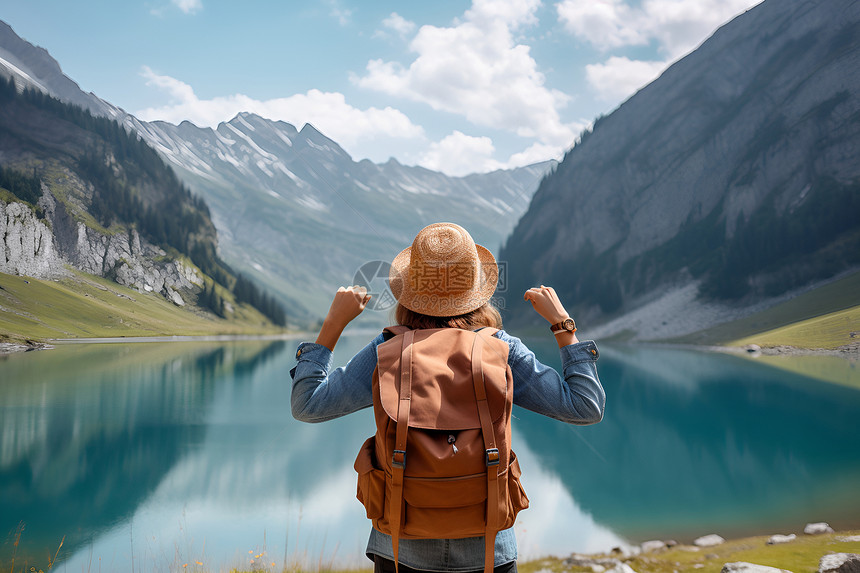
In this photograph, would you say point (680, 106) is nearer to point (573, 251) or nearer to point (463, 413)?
point (573, 251)

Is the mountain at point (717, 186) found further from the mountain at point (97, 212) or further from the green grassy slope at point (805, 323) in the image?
the mountain at point (97, 212)

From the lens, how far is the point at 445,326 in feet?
8.14

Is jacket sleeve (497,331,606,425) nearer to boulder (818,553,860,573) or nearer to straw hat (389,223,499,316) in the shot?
straw hat (389,223,499,316)

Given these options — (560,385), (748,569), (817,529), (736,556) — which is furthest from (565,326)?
(817,529)

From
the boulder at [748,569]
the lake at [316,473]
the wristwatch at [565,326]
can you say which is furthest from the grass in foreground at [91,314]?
the wristwatch at [565,326]

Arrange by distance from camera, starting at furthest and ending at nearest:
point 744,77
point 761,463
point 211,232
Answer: point 211,232 → point 744,77 → point 761,463

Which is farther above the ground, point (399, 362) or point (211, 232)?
point (211, 232)

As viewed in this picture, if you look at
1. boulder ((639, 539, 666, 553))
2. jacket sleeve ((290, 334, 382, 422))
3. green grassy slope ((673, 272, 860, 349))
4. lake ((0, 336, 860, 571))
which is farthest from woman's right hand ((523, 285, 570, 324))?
green grassy slope ((673, 272, 860, 349))

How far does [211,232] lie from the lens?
178m

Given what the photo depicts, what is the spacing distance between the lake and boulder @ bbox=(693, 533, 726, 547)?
77 cm

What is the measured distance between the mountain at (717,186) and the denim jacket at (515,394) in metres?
89.4

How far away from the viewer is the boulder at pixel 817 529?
41.4 feet

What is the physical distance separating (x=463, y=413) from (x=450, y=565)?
80 centimetres

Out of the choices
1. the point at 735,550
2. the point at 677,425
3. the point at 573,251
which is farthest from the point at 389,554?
the point at 573,251
